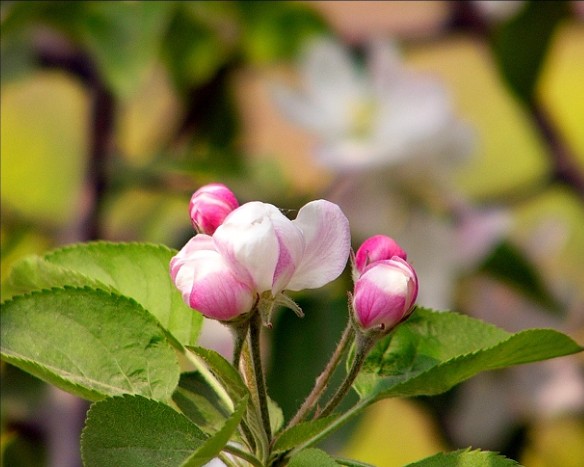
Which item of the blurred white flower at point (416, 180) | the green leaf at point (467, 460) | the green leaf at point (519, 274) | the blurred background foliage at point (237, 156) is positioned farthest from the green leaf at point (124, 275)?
the green leaf at point (519, 274)

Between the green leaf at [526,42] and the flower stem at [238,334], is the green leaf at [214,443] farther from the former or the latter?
the green leaf at [526,42]

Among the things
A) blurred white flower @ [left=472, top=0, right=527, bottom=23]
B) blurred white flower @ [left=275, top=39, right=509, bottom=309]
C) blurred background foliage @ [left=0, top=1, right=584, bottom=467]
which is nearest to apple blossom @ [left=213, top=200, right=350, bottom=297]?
blurred background foliage @ [left=0, top=1, right=584, bottom=467]

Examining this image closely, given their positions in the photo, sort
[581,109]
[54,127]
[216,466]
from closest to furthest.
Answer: [216,466] < [54,127] < [581,109]

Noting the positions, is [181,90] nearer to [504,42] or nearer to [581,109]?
[504,42]

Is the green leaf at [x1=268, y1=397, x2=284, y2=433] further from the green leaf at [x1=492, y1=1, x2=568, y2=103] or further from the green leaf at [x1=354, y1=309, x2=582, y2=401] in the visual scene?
the green leaf at [x1=492, y1=1, x2=568, y2=103]

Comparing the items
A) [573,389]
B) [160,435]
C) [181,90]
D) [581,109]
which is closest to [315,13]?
[181,90]

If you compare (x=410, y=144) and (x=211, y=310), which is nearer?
(x=211, y=310)
